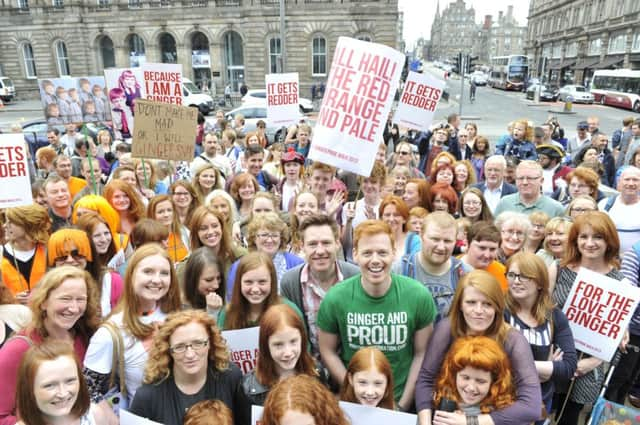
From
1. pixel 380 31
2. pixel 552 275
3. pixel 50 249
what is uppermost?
pixel 380 31

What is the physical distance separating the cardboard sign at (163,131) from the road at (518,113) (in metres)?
15.6

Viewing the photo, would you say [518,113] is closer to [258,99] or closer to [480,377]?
[258,99]

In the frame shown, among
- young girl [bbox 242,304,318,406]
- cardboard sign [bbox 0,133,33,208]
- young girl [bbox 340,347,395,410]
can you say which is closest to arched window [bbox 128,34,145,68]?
cardboard sign [bbox 0,133,33,208]

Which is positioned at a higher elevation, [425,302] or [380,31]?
[380,31]

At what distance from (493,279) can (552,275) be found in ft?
3.83

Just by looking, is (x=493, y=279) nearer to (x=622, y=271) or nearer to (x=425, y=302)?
(x=425, y=302)

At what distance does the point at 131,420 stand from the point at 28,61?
42018 millimetres

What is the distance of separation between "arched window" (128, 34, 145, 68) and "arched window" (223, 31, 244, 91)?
6.66 m

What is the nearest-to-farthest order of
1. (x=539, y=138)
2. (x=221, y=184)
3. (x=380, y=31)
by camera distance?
(x=221, y=184)
(x=539, y=138)
(x=380, y=31)

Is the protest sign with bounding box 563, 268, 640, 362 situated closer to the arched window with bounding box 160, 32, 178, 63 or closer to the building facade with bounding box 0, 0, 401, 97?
the building facade with bounding box 0, 0, 401, 97

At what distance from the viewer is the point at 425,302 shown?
9.03 ft

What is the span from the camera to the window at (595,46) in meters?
50.1

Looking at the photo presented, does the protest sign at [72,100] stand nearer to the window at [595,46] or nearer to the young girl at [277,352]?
the young girl at [277,352]

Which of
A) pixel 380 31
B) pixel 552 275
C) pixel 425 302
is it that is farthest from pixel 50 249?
pixel 380 31
